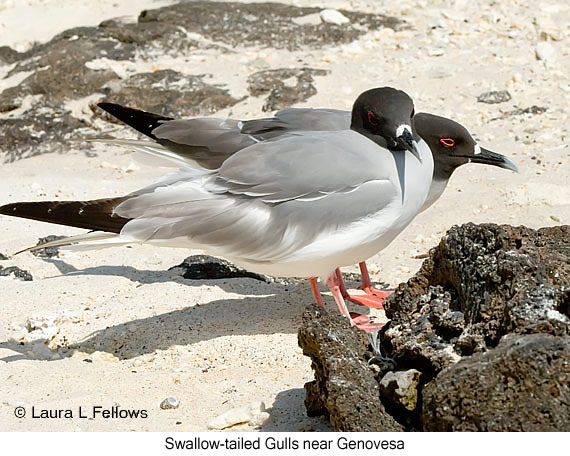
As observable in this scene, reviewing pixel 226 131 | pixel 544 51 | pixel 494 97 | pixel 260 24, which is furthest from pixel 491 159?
pixel 260 24

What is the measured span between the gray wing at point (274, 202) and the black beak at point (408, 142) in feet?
0.32

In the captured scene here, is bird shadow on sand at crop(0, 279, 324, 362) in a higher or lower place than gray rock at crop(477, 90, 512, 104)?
lower

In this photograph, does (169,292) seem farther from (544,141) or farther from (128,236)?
(544,141)

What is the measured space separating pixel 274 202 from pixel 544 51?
15.6 ft

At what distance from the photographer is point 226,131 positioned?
561 cm

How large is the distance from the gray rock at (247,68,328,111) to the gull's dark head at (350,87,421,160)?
3.18m

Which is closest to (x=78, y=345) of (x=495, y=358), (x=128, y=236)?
(x=128, y=236)

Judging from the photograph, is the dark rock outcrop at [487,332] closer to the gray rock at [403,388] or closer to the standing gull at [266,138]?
the gray rock at [403,388]

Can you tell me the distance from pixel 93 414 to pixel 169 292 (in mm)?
1550

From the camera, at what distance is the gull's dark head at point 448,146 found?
5.72 metres

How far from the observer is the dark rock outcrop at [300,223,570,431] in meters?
2.92

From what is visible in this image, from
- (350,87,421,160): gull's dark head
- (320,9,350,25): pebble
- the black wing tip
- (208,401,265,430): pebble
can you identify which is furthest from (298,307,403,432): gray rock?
(320,9,350,25): pebble

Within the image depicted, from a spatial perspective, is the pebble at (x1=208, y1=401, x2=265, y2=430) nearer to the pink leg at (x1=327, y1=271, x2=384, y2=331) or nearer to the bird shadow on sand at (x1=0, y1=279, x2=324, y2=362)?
the bird shadow on sand at (x1=0, y1=279, x2=324, y2=362)

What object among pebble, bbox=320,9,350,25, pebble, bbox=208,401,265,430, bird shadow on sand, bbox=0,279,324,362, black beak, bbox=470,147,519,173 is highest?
black beak, bbox=470,147,519,173
